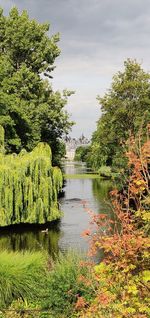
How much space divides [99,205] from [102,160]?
4554cm

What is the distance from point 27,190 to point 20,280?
46.0ft

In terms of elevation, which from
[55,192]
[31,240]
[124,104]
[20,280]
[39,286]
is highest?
[124,104]

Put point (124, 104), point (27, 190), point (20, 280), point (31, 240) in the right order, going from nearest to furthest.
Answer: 1. point (20, 280)
2. point (31, 240)
3. point (27, 190)
4. point (124, 104)

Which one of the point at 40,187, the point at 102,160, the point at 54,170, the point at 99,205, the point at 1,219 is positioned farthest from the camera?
the point at 102,160

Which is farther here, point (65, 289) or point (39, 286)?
point (39, 286)

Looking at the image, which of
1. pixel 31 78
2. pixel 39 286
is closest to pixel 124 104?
pixel 31 78

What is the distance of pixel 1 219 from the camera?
78.1ft

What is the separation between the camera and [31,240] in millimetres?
22719

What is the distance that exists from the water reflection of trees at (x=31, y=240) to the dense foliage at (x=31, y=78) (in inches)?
488

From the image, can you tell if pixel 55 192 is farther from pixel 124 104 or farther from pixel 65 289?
pixel 124 104

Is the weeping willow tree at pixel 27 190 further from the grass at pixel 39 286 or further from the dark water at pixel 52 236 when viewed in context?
the grass at pixel 39 286

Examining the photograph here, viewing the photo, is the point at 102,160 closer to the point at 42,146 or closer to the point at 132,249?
the point at 42,146

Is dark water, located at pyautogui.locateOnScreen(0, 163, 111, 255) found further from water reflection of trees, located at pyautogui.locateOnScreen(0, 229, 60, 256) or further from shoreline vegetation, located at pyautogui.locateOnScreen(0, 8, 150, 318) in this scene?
shoreline vegetation, located at pyautogui.locateOnScreen(0, 8, 150, 318)

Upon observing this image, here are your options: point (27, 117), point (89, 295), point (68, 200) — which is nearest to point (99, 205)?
point (68, 200)
